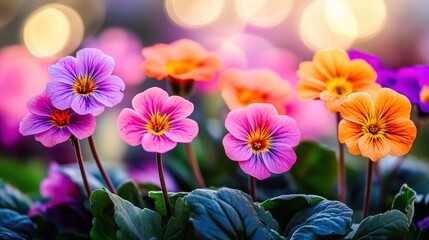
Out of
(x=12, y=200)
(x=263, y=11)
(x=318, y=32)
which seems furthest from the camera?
(x=263, y=11)

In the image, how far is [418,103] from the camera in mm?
593

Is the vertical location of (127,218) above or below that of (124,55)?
below

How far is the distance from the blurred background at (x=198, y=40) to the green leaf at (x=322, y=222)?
0.68 feet

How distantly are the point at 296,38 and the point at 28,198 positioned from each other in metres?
1.52

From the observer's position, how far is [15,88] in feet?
3.74

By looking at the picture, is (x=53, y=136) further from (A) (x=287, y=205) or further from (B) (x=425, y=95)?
(B) (x=425, y=95)

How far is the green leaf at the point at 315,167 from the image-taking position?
0.73m

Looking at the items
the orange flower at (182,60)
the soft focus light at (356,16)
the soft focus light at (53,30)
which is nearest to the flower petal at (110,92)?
the orange flower at (182,60)

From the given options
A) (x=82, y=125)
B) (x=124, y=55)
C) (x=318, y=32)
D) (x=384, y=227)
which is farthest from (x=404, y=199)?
(x=318, y=32)

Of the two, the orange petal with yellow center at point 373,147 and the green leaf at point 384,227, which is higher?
the orange petal with yellow center at point 373,147

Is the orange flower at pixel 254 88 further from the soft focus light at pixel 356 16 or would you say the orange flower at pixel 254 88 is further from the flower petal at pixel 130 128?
the soft focus light at pixel 356 16

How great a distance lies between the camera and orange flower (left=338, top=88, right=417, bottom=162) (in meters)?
0.52

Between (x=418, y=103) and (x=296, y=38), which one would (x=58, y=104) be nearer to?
(x=418, y=103)

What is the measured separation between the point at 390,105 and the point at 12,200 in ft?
1.37
